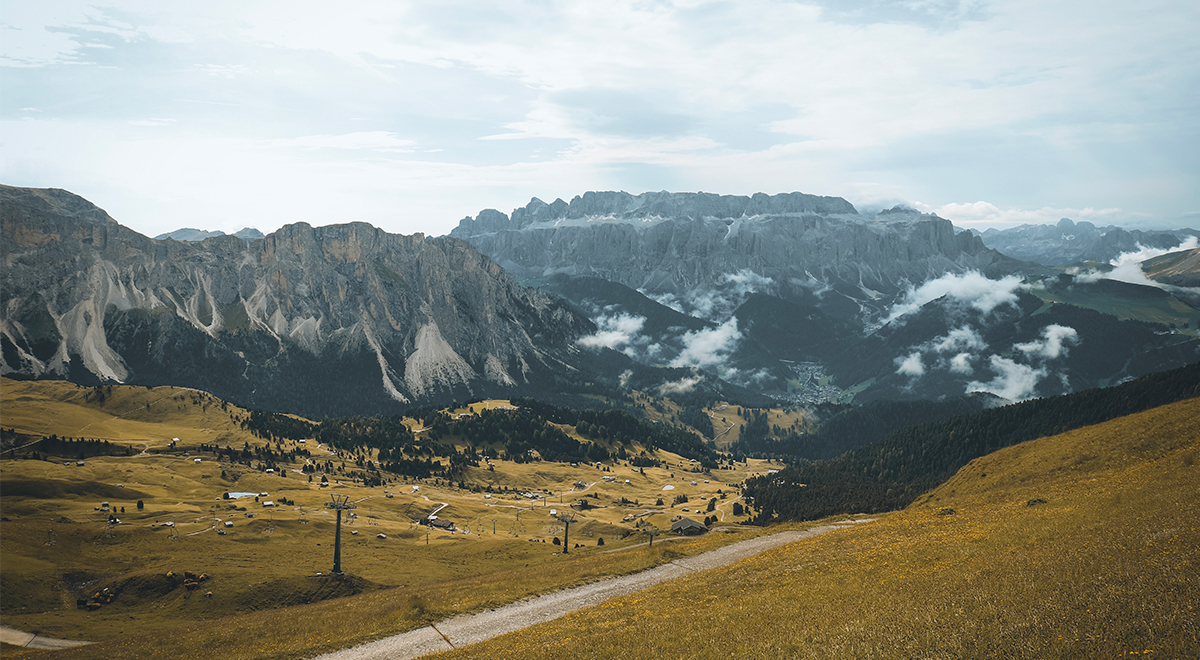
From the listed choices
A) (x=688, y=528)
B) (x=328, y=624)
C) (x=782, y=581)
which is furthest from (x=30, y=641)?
(x=688, y=528)

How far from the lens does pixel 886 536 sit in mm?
63125

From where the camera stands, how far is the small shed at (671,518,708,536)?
134m

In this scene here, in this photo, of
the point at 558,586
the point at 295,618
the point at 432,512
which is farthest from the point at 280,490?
the point at 558,586

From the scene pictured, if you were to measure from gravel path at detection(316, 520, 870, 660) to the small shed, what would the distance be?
6007cm

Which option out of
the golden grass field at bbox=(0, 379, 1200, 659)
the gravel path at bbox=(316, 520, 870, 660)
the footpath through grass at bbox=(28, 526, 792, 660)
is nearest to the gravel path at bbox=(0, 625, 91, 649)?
the golden grass field at bbox=(0, 379, 1200, 659)

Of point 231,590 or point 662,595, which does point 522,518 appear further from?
point 662,595

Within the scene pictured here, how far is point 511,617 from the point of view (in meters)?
54.5

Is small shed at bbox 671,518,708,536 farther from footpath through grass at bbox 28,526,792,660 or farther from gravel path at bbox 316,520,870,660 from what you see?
footpath through grass at bbox 28,526,792,660

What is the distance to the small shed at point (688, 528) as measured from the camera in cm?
13400

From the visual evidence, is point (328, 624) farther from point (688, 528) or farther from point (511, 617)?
point (688, 528)

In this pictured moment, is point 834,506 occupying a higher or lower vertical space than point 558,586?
lower

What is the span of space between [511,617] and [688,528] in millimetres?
86217

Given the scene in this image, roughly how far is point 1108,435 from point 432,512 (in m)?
→ 165

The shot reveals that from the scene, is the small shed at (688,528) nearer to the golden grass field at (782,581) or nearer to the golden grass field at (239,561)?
the golden grass field at (239,561)
